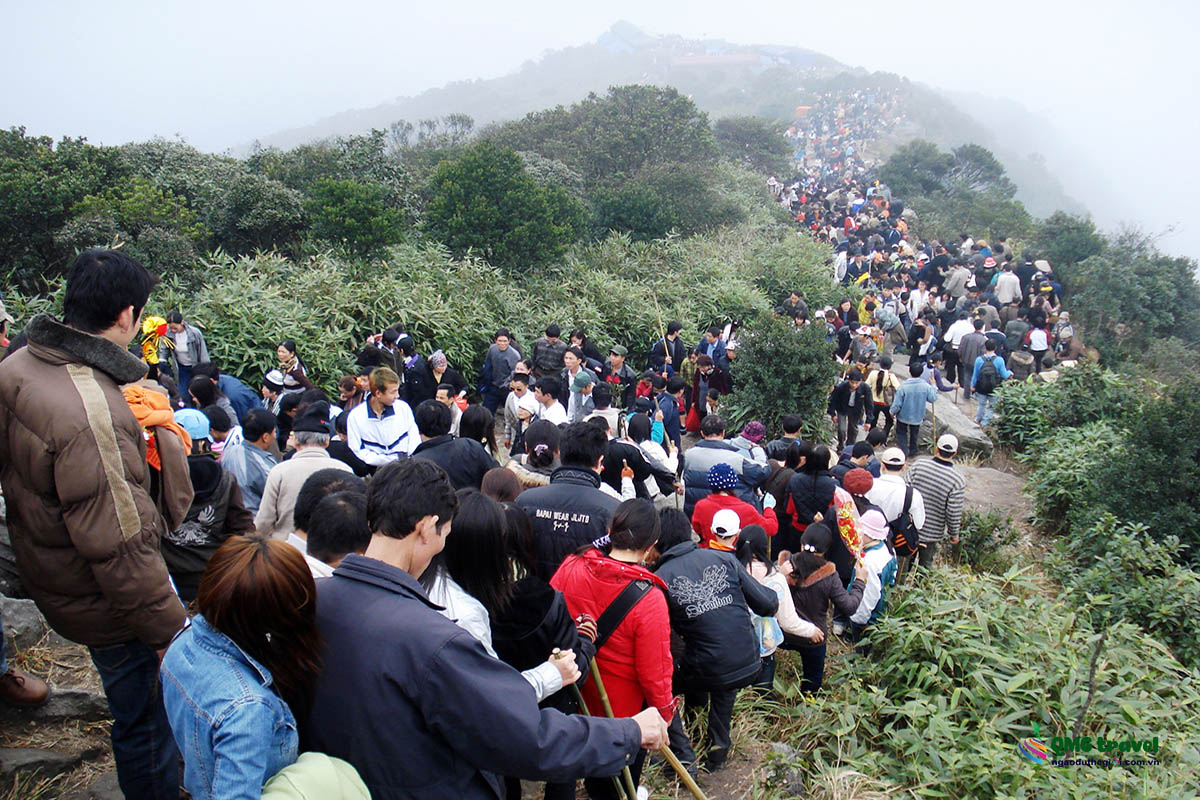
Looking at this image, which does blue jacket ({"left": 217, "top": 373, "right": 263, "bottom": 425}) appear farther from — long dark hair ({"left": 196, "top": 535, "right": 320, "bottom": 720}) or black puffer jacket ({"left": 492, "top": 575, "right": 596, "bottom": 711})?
long dark hair ({"left": 196, "top": 535, "right": 320, "bottom": 720})

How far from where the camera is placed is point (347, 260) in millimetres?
12836

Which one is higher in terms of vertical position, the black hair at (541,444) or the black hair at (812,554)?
the black hair at (541,444)

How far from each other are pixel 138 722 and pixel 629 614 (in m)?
1.73

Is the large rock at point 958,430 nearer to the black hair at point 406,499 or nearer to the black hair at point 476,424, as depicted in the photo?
the black hair at point 476,424

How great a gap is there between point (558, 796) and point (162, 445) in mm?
1970

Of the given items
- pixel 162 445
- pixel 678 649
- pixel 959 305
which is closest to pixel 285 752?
pixel 162 445

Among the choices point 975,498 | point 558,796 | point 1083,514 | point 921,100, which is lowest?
point 975,498

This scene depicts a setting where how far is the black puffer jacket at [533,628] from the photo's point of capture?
2.58 meters

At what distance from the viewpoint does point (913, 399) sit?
30.6ft

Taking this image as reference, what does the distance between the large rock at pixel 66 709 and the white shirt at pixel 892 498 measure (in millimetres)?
4575

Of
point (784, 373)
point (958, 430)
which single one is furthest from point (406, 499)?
point (958, 430)

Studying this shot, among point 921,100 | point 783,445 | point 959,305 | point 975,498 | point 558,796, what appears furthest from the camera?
point 921,100

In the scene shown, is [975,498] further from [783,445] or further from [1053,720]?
[1053,720]

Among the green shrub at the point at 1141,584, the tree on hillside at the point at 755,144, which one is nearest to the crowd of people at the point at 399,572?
the green shrub at the point at 1141,584
